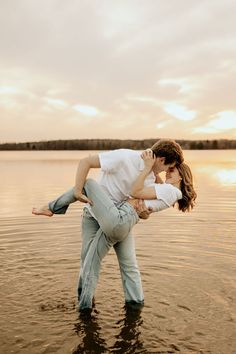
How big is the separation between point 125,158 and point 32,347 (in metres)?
2.24

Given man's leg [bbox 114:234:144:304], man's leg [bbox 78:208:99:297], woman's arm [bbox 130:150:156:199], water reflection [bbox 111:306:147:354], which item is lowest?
water reflection [bbox 111:306:147:354]

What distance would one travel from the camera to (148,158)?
18.3 feet

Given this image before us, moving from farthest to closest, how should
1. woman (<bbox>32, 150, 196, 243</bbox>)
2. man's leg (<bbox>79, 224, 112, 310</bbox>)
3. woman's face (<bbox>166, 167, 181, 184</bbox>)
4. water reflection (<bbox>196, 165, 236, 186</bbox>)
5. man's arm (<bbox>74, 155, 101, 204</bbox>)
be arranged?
1. water reflection (<bbox>196, 165, 236, 186</bbox>)
2. man's leg (<bbox>79, 224, 112, 310</bbox>)
3. woman's face (<bbox>166, 167, 181, 184</bbox>)
4. woman (<bbox>32, 150, 196, 243</bbox>)
5. man's arm (<bbox>74, 155, 101, 204</bbox>)

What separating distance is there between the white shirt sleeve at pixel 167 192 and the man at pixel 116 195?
6.4 inches

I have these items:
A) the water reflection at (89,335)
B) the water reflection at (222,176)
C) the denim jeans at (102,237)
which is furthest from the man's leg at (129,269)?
the water reflection at (222,176)

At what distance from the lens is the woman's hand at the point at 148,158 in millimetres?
5582

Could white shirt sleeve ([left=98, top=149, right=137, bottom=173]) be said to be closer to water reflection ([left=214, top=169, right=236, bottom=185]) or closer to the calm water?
the calm water

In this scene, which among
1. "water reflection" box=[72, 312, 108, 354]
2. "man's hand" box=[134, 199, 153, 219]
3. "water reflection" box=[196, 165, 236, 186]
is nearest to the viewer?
"water reflection" box=[72, 312, 108, 354]

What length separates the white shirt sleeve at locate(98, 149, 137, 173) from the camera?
5.47m

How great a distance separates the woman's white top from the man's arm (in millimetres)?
712

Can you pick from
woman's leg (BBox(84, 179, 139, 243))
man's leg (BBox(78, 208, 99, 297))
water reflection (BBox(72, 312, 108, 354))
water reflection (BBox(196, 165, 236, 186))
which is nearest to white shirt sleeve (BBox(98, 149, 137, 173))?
woman's leg (BBox(84, 179, 139, 243))

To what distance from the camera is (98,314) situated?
6285 millimetres

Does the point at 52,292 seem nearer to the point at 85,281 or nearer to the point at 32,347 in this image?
the point at 85,281

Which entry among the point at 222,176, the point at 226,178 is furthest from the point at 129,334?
the point at 222,176
